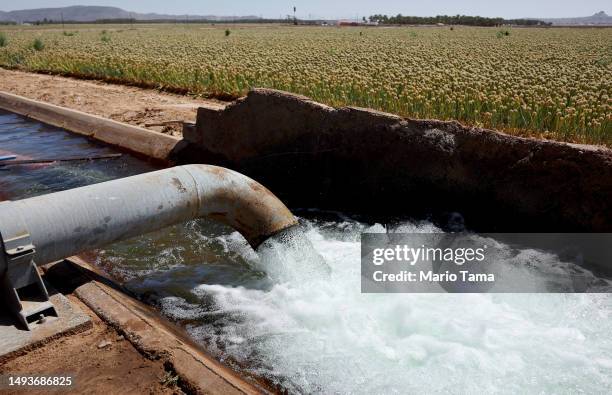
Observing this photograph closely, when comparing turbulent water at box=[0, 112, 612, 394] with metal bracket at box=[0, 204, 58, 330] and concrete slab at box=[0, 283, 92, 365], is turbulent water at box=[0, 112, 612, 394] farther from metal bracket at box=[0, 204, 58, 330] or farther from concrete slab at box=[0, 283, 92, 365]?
metal bracket at box=[0, 204, 58, 330]

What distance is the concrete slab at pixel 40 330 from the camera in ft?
10.6

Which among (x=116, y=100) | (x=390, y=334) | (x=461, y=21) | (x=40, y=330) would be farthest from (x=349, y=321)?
(x=461, y=21)

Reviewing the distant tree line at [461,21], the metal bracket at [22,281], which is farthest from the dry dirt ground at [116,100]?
the distant tree line at [461,21]

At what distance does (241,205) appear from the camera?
4.98 meters

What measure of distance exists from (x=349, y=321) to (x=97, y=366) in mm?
2056

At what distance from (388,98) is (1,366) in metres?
7.05

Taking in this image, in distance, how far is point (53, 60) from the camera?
20609 millimetres

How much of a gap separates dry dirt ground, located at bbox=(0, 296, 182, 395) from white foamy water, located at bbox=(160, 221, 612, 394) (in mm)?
787

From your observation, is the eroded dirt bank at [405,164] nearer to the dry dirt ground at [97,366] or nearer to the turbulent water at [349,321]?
the turbulent water at [349,321]

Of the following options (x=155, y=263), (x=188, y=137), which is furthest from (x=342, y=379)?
(x=188, y=137)

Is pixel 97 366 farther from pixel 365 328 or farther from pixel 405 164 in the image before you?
pixel 405 164

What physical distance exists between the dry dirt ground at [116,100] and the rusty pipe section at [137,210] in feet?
17.0

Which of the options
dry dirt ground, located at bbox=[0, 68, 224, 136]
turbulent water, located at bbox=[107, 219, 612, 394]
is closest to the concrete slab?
turbulent water, located at bbox=[107, 219, 612, 394]

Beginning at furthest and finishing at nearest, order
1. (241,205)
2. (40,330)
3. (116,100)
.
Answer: (116,100)
(241,205)
(40,330)
